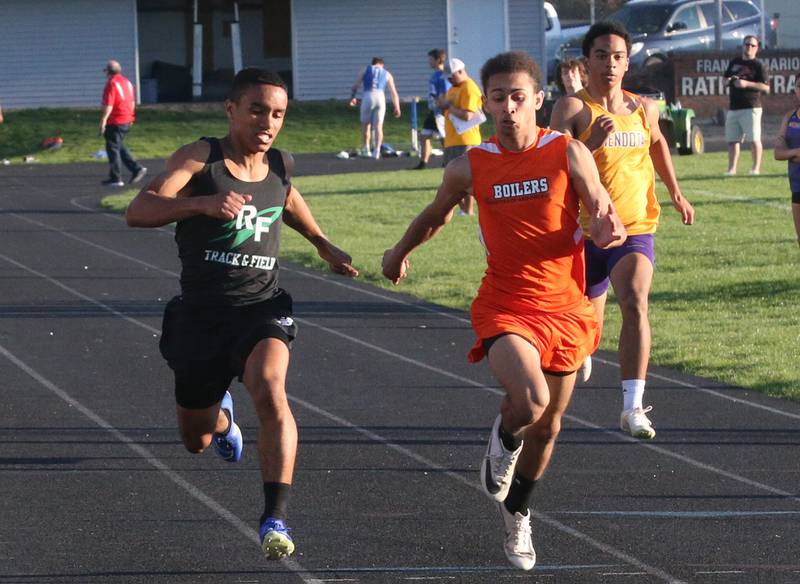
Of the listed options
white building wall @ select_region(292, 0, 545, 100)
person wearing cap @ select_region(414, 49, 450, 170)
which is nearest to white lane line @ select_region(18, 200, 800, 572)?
person wearing cap @ select_region(414, 49, 450, 170)

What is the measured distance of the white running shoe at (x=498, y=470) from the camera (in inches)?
246

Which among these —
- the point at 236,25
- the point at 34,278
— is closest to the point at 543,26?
the point at 236,25

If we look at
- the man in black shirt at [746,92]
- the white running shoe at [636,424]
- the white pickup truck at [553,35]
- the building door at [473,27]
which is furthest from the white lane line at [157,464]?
the white pickup truck at [553,35]

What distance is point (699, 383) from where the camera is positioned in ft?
33.7

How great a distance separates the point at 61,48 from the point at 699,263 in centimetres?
3063

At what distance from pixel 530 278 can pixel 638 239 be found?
2124mm

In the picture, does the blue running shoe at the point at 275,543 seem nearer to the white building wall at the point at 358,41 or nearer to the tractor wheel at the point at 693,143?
the tractor wheel at the point at 693,143

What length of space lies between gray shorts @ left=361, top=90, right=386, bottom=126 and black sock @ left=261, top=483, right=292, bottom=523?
24.9m

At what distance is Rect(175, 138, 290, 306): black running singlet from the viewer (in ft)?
21.2

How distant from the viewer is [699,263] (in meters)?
15.9

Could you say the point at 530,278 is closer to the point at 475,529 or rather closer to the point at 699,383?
the point at 475,529

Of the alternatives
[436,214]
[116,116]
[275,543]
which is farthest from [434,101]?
[275,543]

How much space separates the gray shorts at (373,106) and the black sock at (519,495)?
24.7 meters

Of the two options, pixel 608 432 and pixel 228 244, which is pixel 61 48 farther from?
pixel 228 244
